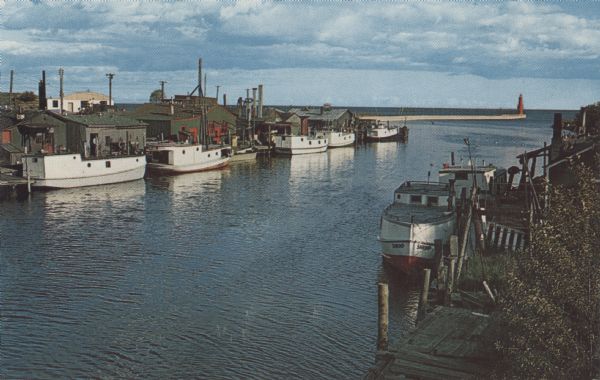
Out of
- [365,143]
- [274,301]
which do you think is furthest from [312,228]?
[365,143]

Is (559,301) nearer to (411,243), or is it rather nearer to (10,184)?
(411,243)

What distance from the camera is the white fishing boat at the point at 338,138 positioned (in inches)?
4739

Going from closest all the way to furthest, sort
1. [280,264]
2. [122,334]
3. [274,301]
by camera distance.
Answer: [122,334]
[274,301]
[280,264]

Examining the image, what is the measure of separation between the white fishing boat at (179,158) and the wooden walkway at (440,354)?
189ft

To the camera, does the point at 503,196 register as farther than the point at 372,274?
Yes

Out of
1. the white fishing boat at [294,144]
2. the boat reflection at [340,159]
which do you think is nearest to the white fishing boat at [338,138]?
the boat reflection at [340,159]

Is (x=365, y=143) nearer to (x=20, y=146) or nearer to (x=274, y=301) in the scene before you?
(x=20, y=146)

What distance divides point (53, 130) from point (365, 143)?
7701 centimetres

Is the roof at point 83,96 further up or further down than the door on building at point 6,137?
further up

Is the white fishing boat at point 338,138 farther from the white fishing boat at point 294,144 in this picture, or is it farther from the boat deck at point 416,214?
the boat deck at point 416,214

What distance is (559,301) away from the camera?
47.0 ft

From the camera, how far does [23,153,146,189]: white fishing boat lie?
58.7m

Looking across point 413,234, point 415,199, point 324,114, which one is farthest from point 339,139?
point 413,234

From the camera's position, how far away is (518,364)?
14.6 m
